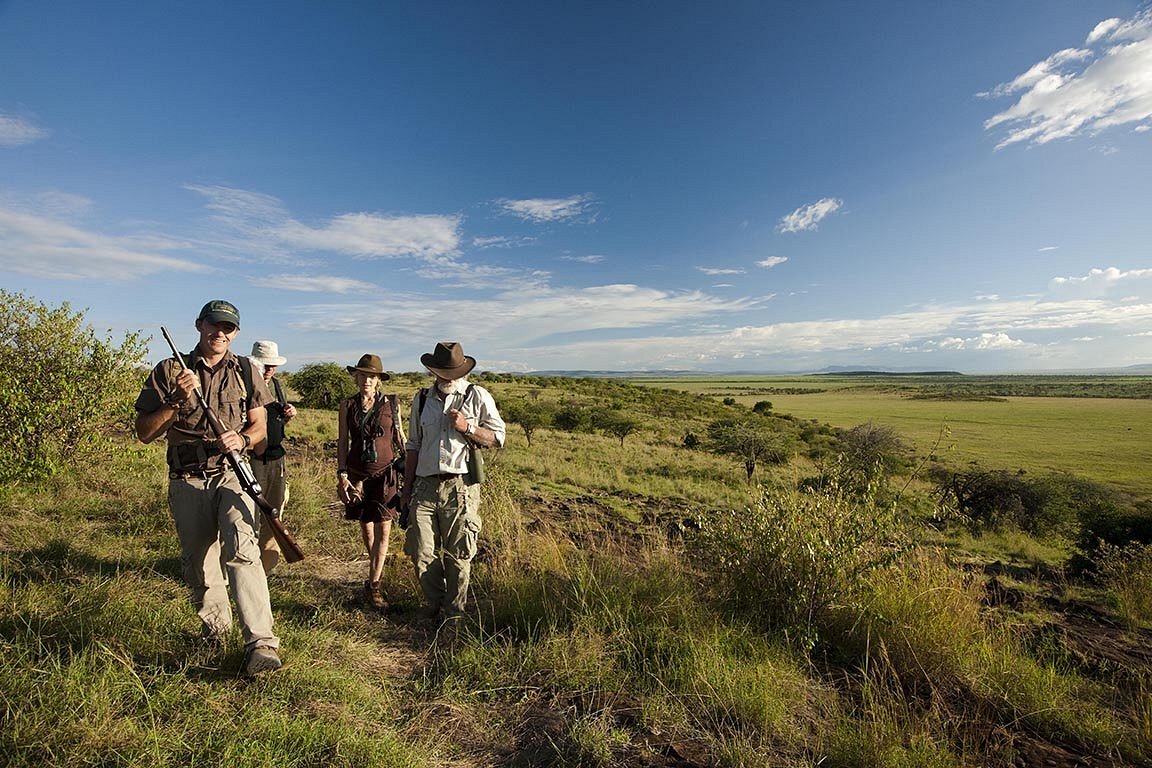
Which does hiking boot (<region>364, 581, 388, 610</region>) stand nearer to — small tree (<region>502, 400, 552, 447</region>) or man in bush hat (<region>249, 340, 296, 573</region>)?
man in bush hat (<region>249, 340, 296, 573</region>)

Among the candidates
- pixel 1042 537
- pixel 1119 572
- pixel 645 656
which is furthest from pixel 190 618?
pixel 1042 537

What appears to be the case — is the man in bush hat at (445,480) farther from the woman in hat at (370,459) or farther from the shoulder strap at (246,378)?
the shoulder strap at (246,378)

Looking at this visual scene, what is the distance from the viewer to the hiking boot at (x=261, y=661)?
2.94 meters

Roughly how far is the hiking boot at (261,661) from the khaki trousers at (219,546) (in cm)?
9

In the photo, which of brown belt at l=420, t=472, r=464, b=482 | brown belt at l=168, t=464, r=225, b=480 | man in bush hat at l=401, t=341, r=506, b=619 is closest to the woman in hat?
man in bush hat at l=401, t=341, r=506, b=619

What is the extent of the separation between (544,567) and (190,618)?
2.78 metres

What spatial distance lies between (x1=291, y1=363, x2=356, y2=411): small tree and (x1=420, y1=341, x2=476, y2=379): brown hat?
29473mm

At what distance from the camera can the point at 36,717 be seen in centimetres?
242

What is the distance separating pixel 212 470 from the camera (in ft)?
11.1

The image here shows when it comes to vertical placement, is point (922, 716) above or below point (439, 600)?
below

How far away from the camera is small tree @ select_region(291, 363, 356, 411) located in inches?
1246

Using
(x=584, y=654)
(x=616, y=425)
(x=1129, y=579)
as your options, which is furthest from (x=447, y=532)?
(x=616, y=425)

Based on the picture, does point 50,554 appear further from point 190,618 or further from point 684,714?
point 684,714

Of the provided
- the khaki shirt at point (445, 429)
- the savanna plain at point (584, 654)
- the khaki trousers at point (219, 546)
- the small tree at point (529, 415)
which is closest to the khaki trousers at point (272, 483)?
the savanna plain at point (584, 654)
